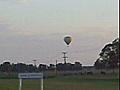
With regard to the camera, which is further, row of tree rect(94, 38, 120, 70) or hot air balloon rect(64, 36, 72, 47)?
row of tree rect(94, 38, 120, 70)

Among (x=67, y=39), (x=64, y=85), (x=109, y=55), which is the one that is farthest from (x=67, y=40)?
(x=109, y=55)

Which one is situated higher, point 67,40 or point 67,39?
point 67,39

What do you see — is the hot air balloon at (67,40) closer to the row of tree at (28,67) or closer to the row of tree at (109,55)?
the row of tree at (109,55)

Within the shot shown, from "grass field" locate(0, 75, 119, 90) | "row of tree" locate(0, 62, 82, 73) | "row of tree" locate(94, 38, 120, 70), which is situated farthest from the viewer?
"row of tree" locate(0, 62, 82, 73)

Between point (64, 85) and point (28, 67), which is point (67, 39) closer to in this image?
point (64, 85)

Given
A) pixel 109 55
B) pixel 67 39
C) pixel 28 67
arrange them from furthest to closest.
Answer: pixel 28 67
pixel 109 55
pixel 67 39

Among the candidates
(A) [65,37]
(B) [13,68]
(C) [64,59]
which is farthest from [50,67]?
(A) [65,37]

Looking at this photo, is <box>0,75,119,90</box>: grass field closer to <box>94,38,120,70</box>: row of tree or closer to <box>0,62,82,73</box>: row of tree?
<box>94,38,120,70</box>: row of tree

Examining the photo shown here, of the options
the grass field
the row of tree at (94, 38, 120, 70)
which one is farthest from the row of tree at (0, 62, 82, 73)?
the grass field

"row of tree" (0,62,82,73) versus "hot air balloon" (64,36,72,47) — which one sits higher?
"hot air balloon" (64,36,72,47)

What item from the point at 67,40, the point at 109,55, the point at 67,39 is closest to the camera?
the point at 67,40

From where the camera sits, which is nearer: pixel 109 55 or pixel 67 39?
pixel 67 39

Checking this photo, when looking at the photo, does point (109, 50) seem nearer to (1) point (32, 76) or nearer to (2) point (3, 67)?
(2) point (3, 67)

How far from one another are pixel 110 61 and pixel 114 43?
202 inches
